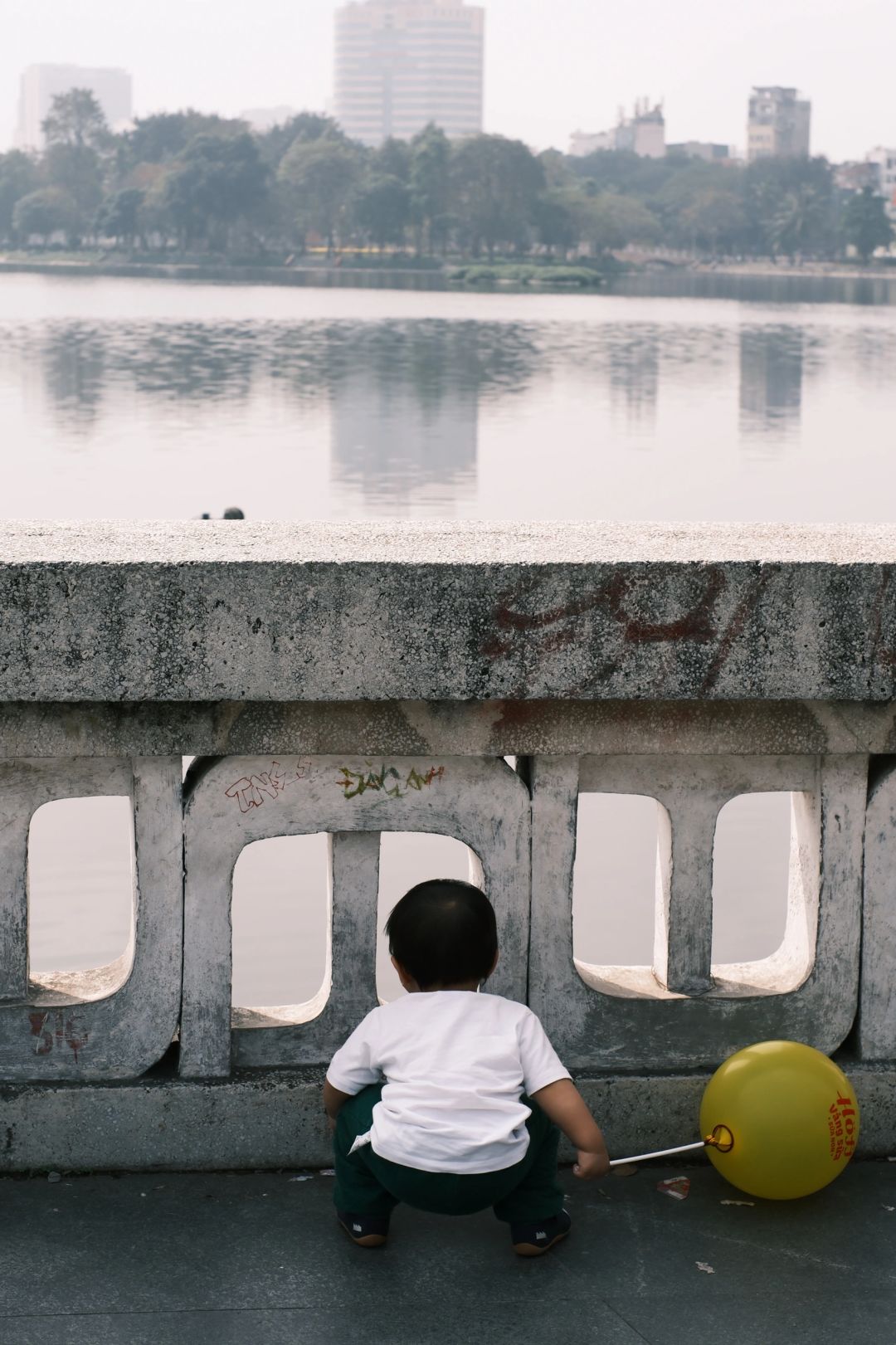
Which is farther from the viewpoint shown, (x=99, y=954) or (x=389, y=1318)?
(x=99, y=954)

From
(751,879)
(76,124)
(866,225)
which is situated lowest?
(751,879)

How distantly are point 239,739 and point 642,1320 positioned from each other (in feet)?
3.68

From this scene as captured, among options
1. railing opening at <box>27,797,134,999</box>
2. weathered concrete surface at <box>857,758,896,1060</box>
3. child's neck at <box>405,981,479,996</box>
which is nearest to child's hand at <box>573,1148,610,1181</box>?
child's neck at <box>405,981,479,996</box>

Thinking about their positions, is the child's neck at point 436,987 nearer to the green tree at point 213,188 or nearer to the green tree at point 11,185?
the green tree at point 213,188

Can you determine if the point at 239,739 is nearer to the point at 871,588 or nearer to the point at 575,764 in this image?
the point at 575,764

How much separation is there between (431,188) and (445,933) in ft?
453

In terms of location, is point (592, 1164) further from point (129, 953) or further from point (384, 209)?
point (384, 209)

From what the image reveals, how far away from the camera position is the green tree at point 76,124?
155750mm

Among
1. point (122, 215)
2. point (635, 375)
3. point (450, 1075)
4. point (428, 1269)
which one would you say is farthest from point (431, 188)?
point (428, 1269)

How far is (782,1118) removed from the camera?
2965mm

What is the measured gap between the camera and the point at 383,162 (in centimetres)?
14150

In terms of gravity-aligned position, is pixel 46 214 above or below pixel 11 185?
below

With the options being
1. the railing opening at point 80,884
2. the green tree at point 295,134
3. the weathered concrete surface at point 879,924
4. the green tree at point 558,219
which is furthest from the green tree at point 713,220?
the weathered concrete surface at point 879,924

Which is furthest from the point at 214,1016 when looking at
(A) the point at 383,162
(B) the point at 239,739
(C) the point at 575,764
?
(A) the point at 383,162
